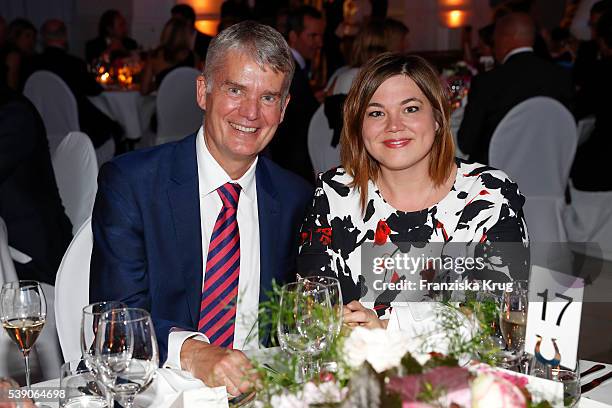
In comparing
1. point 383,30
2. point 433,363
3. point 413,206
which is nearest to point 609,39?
point 383,30

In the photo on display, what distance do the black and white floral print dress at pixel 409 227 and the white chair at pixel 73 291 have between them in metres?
0.63

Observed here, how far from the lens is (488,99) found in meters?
5.00

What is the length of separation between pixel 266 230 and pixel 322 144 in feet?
9.09

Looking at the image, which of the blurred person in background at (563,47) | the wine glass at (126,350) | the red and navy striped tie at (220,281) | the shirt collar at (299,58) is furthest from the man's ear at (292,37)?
the wine glass at (126,350)

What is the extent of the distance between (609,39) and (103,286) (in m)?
3.89

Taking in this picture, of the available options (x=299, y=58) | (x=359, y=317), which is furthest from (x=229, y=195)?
(x=299, y=58)

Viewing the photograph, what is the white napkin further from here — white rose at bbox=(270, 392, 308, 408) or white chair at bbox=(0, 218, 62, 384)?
white chair at bbox=(0, 218, 62, 384)

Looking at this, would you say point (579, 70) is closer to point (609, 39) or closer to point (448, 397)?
point (609, 39)

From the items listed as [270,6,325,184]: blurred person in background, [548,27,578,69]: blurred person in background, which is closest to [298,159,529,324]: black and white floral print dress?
[270,6,325,184]: blurred person in background

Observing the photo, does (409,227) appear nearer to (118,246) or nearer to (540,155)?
(118,246)

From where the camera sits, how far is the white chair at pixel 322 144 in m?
5.00

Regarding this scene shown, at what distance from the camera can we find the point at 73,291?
2113 millimetres

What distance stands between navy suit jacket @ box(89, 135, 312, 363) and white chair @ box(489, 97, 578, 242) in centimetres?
255

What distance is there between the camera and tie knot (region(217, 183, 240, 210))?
2256 mm
